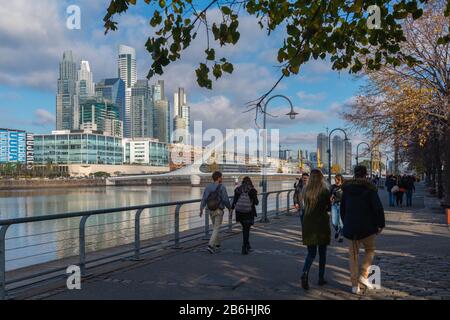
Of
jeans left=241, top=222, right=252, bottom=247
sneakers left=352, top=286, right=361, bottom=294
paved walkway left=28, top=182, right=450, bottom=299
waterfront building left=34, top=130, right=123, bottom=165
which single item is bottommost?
paved walkway left=28, top=182, right=450, bottom=299

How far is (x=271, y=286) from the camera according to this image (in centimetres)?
726

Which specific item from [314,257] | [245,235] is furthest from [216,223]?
[314,257]

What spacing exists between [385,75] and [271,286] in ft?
49.5

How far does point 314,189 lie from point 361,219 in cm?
84

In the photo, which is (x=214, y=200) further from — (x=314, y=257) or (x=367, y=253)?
(x=367, y=253)

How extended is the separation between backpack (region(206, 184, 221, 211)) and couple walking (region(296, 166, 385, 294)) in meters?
3.68

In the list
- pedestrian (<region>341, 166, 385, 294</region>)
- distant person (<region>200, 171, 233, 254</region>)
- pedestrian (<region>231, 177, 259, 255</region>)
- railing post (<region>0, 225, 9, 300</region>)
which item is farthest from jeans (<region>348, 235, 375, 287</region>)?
railing post (<region>0, 225, 9, 300</region>)

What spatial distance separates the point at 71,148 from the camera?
16738cm

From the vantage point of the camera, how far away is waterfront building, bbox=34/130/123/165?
167 m

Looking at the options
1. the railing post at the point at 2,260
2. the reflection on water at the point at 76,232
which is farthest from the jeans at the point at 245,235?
the railing post at the point at 2,260

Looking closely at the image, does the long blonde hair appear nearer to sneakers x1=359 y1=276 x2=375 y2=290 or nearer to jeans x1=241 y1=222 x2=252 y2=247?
sneakers x1=359 y1=276 x2=375 y2=290

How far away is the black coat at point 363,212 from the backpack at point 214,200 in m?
4.28
